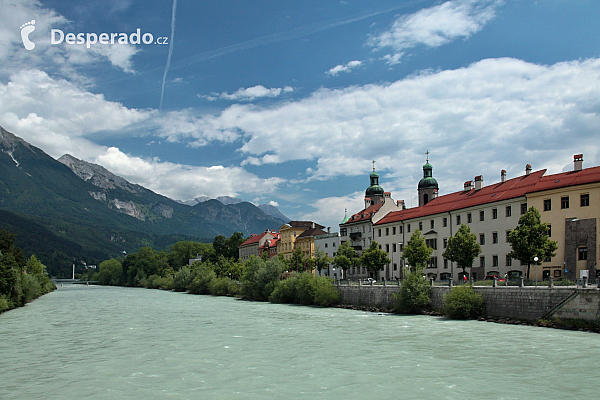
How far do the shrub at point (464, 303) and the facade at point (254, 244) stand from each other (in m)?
90.2

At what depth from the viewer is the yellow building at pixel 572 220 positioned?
148ft

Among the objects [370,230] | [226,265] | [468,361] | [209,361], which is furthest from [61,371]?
[226,265]

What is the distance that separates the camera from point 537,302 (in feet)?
113

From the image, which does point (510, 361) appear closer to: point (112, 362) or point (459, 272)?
point (112, 362)

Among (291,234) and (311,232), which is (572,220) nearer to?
(311,232)

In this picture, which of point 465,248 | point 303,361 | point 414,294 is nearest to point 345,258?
point 465,248

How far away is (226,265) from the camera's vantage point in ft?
340

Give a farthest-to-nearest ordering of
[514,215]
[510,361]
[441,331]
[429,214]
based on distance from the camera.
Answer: [429,214]
[514,215]
[441,331]
[510,361]

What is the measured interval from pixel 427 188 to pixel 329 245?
67.9ft

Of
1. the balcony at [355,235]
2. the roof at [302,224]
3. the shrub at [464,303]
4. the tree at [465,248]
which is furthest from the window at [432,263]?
the roof at [302,224]

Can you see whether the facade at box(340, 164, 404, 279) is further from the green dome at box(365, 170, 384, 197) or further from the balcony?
the green dome at box(365, 170, 384, 197)

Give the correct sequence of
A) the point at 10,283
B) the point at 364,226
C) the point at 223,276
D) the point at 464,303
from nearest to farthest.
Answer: the point at 464,303
the point at 10,283
the point at 364,226
the point at 223,276

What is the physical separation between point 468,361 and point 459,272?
3894 cm

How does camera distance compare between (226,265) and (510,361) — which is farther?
(226,265)
